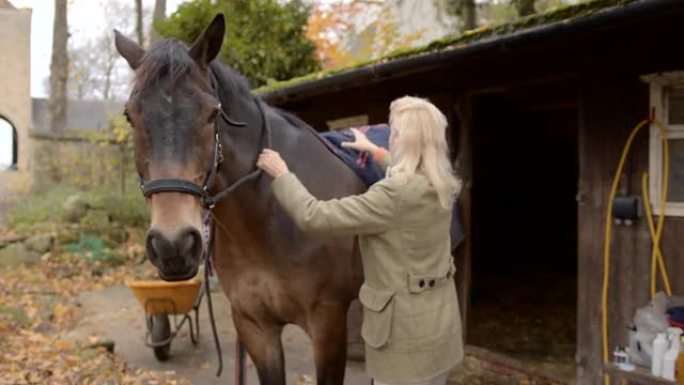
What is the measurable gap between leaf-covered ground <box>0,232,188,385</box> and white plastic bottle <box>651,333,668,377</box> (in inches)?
149

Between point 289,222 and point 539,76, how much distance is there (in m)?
2.70

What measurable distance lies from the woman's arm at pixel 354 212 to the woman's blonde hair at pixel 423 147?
0.41 feet

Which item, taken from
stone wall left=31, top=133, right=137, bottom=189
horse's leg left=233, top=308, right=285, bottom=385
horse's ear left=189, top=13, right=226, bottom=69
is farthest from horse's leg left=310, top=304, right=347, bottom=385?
stone wall left=31, top=133, right=137, bottom=189

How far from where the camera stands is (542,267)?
10.3 m

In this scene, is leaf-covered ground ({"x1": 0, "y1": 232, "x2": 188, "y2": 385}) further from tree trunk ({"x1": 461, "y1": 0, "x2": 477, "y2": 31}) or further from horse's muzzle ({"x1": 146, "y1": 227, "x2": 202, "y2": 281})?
tree trunk ({"x1": 461, "y1": 0, "x2": 477, "y2": 31})

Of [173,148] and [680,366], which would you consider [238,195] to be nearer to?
[173,148]

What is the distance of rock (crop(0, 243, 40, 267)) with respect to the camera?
10.9 meters

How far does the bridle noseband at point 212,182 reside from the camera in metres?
2.02

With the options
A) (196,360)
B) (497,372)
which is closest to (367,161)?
(497,372)

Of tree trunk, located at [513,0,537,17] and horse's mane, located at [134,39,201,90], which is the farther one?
tree trunk, located at [513,0,537,17]

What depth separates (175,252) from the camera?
6.48 feet

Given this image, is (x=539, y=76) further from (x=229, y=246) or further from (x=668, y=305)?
(x=229, y=246)

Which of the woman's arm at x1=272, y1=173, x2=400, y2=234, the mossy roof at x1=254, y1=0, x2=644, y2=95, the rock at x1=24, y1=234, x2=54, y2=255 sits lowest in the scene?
the rock at x1=24, y1=234, x2=54, y2=255

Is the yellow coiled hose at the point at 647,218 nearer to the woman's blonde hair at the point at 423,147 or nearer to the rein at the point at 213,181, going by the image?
the woman's blonde hair at the point at 423,147
